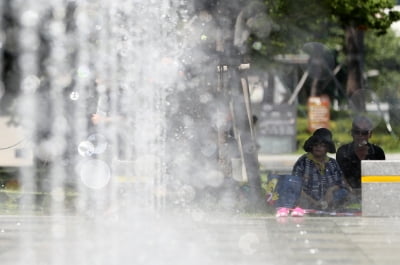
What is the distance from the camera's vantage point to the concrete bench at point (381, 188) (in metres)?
11.3

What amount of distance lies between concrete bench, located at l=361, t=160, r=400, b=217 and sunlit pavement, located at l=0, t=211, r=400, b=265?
0.23 metres

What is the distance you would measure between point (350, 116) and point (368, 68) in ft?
21.2

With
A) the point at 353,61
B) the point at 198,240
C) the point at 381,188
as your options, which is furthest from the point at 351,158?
the point at 353,61

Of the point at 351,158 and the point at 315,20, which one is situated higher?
the point at 315,20

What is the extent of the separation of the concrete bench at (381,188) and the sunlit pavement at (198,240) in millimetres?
229

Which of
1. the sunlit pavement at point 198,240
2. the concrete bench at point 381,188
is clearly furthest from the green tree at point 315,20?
the sunlit pavement at point 198,240

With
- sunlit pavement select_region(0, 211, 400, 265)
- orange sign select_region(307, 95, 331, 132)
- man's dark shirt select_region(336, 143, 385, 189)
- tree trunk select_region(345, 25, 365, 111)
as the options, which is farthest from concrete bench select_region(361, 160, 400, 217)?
tree trunk select_region(345, 25, 365, 111)

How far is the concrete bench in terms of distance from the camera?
11.3 metres

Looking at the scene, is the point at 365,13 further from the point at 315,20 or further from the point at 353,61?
the point at 353,61

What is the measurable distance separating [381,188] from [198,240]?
133 inches

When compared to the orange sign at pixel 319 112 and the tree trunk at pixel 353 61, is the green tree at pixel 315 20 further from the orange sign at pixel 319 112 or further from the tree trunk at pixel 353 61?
the orange sign at pixel 319 112

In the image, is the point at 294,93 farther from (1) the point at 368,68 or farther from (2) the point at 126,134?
(2) the point at 126,134

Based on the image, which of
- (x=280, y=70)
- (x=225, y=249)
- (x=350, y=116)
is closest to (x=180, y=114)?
(x=225, y=249)

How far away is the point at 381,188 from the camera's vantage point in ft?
37.0
